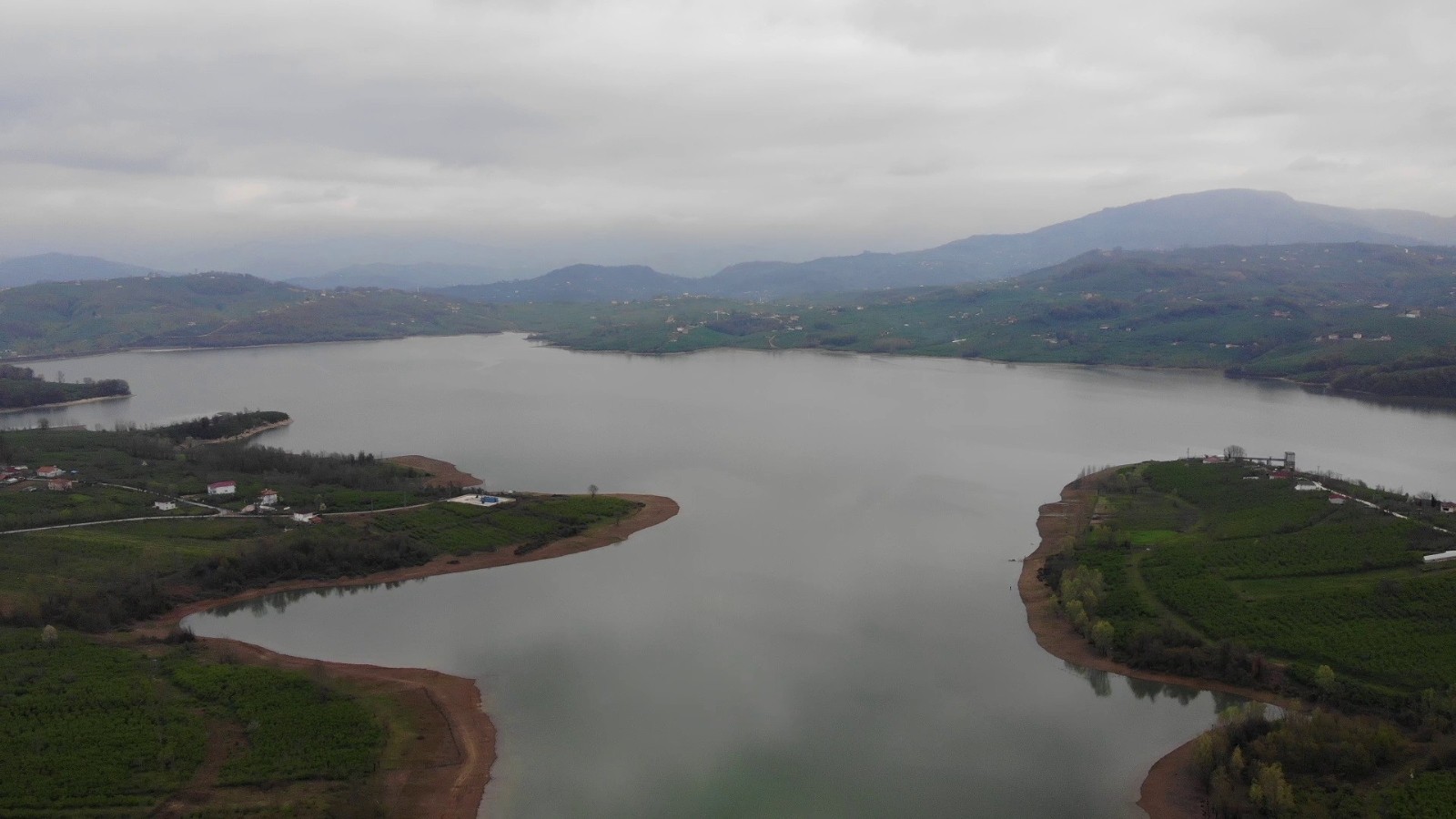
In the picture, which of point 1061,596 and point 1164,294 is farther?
point 1164,294

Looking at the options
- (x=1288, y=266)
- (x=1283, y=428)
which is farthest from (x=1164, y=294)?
(x=1283, y=428)

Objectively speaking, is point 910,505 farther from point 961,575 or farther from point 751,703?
point 751,703

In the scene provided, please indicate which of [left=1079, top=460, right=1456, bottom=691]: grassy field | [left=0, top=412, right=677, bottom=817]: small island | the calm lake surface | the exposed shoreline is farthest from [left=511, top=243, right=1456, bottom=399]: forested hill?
[left=0, top=412, right=677, bottom=817]: small island

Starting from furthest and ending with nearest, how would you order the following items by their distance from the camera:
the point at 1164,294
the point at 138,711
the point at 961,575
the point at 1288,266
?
1. the point at 1288,266
2. the point at 1164,294
3. the point at 961,575
4. the point at 138,711

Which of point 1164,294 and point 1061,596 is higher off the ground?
point 1164,294

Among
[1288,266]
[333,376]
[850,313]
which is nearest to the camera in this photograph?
[333,376]

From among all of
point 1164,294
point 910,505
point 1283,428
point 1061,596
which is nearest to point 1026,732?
point 1061,596

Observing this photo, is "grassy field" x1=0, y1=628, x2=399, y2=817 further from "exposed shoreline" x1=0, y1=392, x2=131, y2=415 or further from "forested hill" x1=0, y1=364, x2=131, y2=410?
"forested hill" x1=0, y1=364, x2=131, y2=410
